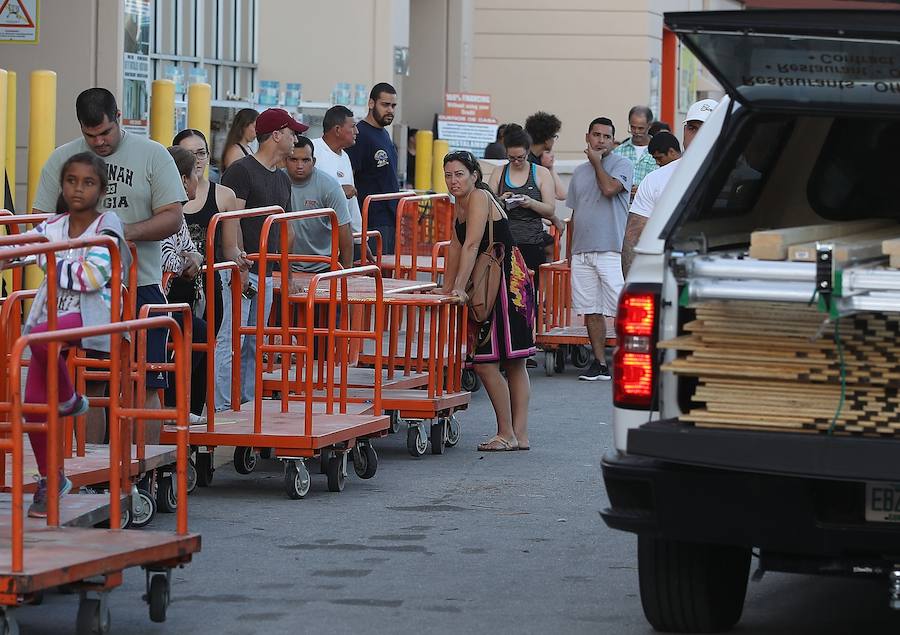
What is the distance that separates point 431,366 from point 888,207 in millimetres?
4151

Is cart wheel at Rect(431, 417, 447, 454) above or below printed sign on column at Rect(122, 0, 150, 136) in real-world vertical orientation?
below

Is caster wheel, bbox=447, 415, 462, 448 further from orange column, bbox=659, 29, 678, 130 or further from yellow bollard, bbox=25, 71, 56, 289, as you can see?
orange column, bbox=659, 29, 678, 130

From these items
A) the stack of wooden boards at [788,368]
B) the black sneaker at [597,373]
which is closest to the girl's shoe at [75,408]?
the stack of wooden boards at [788,368]

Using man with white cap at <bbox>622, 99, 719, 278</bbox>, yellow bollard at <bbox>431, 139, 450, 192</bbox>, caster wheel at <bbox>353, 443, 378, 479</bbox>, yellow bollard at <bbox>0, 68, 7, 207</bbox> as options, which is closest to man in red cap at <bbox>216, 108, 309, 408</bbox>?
yellow bollard at <bbox>0, 68, 7, 207</bbox>

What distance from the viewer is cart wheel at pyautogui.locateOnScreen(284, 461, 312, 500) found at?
922 cm

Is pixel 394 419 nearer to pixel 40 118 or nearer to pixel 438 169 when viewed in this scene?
pixel 40 118

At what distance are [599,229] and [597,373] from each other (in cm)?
124

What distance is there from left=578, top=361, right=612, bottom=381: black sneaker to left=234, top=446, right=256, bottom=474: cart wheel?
5.11m

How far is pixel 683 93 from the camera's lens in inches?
1342

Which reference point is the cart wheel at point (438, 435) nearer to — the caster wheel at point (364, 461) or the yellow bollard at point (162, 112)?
the caster wheel at point (364, 461)

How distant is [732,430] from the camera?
5.57 meters

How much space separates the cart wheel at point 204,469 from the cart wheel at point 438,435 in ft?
5.50

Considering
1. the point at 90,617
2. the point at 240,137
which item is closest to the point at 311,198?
the point at 240,137

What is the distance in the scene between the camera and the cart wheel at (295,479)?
9.22m
